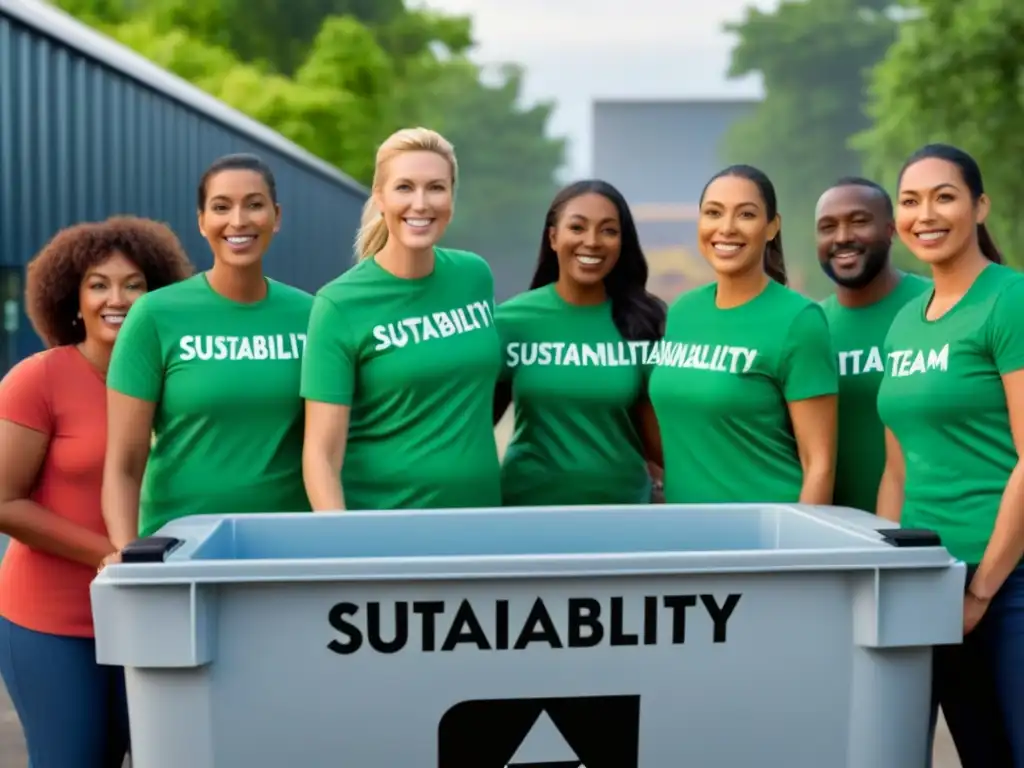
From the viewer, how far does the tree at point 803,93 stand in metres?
77.4

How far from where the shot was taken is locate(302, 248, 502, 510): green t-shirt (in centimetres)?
359

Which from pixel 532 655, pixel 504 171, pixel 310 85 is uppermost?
pixel 504 171

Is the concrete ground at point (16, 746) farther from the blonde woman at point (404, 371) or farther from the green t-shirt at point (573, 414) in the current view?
the blonde woman at point (404, 371)

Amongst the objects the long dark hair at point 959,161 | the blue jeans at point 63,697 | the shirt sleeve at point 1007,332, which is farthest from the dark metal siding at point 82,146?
the shirt sleeve at point 1007,332

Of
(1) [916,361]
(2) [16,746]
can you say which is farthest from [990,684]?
(2) [16,746]

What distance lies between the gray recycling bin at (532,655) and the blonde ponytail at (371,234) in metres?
1.35

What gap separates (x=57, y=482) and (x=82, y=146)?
8098 mm

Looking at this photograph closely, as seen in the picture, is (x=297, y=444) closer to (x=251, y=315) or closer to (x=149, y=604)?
(x=251, y=315)

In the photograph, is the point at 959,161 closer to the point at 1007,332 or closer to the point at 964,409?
the point at 1007,332

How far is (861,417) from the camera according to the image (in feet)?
13.2

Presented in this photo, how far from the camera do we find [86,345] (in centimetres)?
358

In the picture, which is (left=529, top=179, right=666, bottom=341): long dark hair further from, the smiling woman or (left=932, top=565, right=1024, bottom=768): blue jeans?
Result: (left=932, top=565, right=1024, bottom=768): blue jeans

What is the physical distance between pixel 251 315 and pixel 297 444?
1.05ft

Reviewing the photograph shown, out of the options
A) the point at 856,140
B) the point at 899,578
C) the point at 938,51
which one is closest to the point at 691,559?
the point at 899,578
